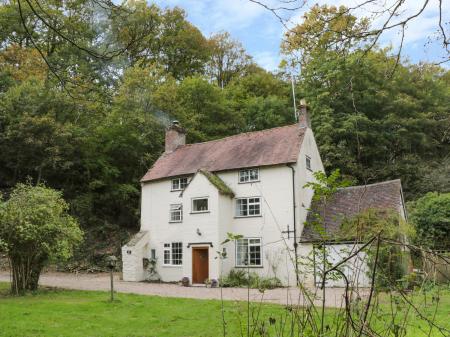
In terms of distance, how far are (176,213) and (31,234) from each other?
1145 cm

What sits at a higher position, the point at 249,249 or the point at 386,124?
the point at 386,124

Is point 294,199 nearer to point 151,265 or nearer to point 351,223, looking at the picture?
point 151,265

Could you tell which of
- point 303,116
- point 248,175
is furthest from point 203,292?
point 303,116

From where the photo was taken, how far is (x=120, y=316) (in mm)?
12312

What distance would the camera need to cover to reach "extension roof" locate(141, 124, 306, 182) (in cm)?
2533

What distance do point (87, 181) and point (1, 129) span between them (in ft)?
23.5

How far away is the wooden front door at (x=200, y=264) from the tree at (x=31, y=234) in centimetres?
835

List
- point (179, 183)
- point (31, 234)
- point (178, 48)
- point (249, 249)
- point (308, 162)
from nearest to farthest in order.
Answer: point (31, 234), point (249, 249), point (308, 162), point (179, 183), point (178, 48)

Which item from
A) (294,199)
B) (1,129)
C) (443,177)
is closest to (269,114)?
(443,177)

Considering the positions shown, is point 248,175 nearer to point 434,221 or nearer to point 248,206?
point 248,206

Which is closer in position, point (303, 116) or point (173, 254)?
point (303, 116)

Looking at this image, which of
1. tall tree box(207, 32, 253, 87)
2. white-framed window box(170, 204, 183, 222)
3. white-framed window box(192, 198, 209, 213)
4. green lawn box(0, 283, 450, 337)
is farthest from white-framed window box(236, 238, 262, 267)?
tall tree box(207, 32, 253, 87)

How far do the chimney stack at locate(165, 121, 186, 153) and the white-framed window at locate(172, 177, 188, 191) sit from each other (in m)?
4.09

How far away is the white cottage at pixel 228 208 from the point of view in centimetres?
2427
